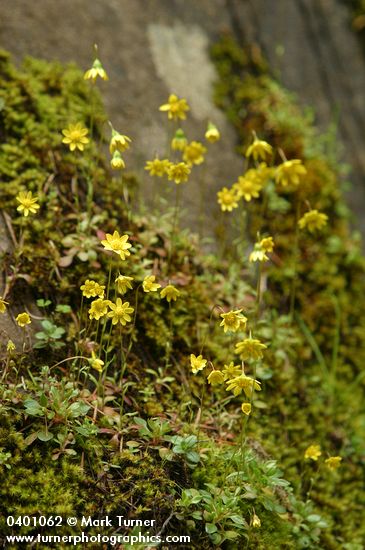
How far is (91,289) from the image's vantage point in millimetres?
2664

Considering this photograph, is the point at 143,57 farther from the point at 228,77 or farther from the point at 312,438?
the point at 312,438

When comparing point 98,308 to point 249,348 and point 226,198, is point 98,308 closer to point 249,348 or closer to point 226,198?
point 249,348

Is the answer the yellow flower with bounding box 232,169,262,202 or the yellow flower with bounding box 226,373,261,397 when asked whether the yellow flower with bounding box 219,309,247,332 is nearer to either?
the yellow flower with bounding box 226,373,261,397

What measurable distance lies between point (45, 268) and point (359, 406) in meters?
2.11

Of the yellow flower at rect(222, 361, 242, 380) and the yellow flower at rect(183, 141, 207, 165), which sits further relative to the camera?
the yellow flower at rect(183, 141, 207, 165)

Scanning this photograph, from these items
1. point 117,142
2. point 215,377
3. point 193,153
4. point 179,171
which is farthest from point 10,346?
point 193,153

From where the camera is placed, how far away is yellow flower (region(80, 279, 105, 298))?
2627 millimetres

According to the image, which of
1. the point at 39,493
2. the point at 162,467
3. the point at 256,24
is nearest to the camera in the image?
the point at 39,493

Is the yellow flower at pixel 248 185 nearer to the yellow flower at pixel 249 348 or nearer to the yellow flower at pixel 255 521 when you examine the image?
the yellow flower at pixel 249 348

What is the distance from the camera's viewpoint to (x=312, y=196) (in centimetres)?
443

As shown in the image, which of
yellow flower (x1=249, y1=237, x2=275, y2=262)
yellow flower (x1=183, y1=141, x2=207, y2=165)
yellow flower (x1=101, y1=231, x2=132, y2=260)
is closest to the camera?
yellow flower (x1=101, y1=231, x2=132, y2=260)

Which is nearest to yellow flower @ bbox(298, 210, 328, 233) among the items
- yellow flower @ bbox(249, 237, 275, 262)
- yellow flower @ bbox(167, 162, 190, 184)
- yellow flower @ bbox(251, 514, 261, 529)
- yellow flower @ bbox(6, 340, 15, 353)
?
yellow flower @ bbox(249, 237, 275, 262)

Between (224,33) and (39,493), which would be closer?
(39,493)

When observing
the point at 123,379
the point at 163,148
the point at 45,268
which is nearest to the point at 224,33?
the point at 163,148
